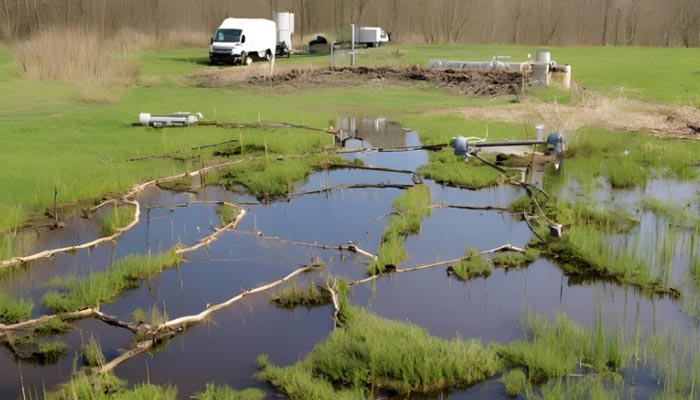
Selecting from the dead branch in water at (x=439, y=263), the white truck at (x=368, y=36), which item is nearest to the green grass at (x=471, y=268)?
the dead branch in water at (x=439, y=263)

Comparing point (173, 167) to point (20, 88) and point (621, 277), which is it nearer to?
point (621, 277)

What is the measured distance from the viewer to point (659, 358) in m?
5.29

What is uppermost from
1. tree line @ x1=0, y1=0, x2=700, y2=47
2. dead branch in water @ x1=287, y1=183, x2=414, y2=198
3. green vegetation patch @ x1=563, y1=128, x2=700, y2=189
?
tree line @ x1=0, y1=0, x2=700, y2=47

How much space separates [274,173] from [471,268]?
416 cm

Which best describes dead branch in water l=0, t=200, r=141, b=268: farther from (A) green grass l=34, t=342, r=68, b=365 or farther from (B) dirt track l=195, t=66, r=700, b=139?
(B) dirt track l=195, t=66, r=700, b=139

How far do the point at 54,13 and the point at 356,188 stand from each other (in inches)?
1500

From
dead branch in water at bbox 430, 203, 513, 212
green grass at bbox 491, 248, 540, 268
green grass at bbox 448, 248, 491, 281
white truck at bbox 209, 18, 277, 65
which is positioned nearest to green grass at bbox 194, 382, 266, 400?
green grass at bbox 448, 248, 491, 281

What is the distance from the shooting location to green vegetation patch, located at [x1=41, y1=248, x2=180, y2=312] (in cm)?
616

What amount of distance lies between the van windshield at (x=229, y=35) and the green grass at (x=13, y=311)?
27454 mm

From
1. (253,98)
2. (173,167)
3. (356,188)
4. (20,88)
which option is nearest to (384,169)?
(356,188)

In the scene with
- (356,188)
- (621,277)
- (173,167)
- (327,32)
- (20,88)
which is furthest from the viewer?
(327,32)

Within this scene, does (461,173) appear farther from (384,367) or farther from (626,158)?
(384,367)

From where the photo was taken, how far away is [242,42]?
32562 mm

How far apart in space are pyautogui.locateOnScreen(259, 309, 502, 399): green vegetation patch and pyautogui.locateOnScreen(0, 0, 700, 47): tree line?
140 ft
